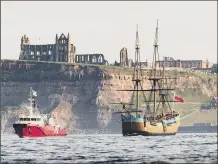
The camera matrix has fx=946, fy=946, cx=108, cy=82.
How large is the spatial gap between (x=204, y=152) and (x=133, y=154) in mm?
10358

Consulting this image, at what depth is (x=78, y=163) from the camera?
11462 cm

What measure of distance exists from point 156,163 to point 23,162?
16542 mm

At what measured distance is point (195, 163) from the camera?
4417 inches

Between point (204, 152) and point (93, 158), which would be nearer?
point (93, 158)

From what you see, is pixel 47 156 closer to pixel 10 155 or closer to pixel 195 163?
pixel 10 155

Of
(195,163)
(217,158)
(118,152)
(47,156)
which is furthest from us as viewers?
(118,152)

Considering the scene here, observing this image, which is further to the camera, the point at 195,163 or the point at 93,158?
the point at 93,158

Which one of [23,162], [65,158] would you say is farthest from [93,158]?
[23,162]

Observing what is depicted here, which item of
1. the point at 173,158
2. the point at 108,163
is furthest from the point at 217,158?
the point at 108,163

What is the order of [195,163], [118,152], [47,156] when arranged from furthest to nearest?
[118,152]
[47,156]
[195,163]

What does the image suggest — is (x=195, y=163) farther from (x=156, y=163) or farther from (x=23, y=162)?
(x=23, y=162)

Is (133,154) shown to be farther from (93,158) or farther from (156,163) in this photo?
(156,163)

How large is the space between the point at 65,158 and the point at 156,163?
15539mm

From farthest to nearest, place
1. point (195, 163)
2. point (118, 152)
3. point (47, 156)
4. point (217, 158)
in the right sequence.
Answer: point (118, 152), point (47, 156), point (217, 158), point (195, 163)
